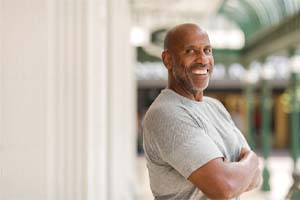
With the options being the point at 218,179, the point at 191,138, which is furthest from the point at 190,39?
the point at 218,179

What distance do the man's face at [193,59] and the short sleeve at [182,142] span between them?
0.42ft

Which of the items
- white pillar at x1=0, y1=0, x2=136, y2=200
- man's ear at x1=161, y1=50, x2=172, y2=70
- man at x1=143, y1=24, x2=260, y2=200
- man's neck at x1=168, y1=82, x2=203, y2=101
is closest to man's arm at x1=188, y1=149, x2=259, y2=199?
man at x1=143, y1=24, x2=260, y2=200

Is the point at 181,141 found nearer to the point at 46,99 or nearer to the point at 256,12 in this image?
the point at 46,99

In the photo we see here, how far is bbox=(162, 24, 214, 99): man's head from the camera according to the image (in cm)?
178

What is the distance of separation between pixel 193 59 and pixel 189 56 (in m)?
0.02

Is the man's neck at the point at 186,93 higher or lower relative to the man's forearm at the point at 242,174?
higher

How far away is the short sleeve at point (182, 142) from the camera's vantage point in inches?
64.4

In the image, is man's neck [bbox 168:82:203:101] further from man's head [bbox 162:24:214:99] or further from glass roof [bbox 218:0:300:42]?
glass roof [bbox 218:0:300:42]

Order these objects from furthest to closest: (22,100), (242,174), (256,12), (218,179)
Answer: (256,12) < (22,100) < (242,174) < (218,179)

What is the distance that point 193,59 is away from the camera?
70.1 inches

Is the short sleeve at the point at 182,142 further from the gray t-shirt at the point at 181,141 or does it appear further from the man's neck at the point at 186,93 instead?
the man's neck at the point at 186,93

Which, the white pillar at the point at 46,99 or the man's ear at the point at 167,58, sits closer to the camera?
the man's ear at the point at 167,58

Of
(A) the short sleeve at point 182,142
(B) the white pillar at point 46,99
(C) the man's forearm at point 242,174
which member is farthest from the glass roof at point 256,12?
(A) the short sleeve at point 182,142

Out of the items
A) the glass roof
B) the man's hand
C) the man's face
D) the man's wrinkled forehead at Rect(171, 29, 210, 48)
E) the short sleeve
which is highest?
the glass roof
